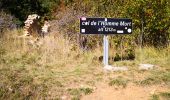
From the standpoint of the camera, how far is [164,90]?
8.32 meters

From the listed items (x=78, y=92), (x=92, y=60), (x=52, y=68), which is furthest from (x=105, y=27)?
(x=78, y=92)

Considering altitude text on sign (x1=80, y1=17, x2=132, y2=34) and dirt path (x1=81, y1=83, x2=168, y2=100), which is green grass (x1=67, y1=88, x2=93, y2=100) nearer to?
dirt path (x1=81, y1=83, x2=168, y2=100)

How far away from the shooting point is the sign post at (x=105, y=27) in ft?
33.4

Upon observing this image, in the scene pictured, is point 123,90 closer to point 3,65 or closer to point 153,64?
point 153,64

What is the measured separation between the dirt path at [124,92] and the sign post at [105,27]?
1876mm

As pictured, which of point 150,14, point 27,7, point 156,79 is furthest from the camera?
point 27,7

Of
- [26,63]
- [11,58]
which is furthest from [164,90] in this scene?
[11,58]

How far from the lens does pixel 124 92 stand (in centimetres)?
816

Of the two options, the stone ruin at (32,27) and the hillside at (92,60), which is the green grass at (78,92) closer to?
the hillside at (92,60)

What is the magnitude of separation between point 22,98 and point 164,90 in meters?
2.90

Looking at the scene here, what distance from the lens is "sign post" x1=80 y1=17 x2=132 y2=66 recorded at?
1017 centimetres

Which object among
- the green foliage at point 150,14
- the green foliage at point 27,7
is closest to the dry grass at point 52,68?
the green foliage at point 150,14

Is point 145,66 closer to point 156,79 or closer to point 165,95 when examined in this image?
point 156,79

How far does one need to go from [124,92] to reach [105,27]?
2.61m
